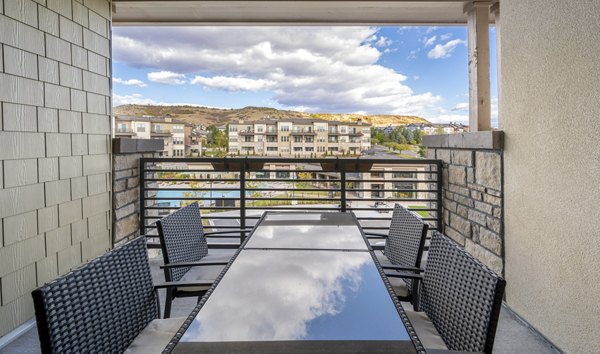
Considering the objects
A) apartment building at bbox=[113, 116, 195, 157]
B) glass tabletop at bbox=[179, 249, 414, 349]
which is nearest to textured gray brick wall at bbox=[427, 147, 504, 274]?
glass tabletop at bbox=[179, 249, 414, 349]

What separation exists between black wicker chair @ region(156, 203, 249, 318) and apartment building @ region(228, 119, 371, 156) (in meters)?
1.97

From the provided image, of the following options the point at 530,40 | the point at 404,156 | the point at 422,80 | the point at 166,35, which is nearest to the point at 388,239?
the point at 530,40

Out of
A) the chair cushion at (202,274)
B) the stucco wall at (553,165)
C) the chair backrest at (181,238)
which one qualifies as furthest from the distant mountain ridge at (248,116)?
the chair cushion at (202,274)

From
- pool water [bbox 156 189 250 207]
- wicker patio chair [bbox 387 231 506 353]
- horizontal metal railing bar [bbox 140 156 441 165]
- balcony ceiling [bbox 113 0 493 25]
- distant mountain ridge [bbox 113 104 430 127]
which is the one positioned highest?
balcony ceiling [bbox 113 0 493 25]

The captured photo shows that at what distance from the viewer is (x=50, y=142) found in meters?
2.78

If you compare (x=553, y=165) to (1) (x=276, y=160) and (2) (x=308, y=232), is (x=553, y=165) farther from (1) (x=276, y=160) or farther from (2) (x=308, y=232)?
(1) (x=276, y=160)

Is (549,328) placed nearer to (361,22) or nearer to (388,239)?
(388,239)

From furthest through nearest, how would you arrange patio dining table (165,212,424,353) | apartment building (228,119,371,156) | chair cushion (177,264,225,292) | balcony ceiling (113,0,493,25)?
apartment building (228,119,371,156), balcony ceiling (113,0,493,25), chair cushion (177,264,225,292), patio dining table (165,212,424,353)

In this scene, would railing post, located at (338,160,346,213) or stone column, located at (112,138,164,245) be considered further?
railing post, located at (338,160,346,213)

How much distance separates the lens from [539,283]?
2350mm

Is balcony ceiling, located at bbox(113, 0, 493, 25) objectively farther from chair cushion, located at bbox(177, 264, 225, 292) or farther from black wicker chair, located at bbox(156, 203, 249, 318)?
chair cushion, located at bbox(177, 264, 225, 292)

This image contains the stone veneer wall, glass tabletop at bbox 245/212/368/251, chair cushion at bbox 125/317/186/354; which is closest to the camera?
chair cushion at bbox 125/317/186/354

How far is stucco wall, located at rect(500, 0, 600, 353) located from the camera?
192cm

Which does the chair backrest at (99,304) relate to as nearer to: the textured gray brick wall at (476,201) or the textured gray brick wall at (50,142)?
the textured gray brick wall at (50,142)
